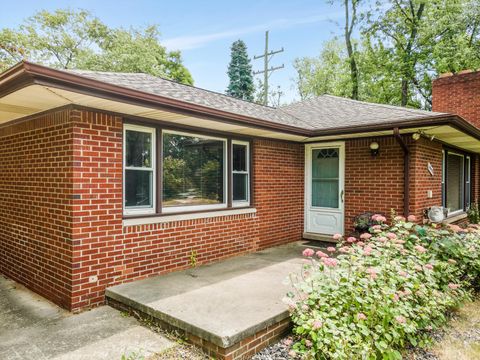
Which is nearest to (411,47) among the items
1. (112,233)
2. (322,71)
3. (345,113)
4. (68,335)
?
(322,71)

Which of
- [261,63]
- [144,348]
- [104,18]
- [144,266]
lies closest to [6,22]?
[104,18]

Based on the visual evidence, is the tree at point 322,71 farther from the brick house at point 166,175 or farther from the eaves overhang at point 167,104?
the eaves overhang at point 167,104

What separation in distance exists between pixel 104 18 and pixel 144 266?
2324 centimetres

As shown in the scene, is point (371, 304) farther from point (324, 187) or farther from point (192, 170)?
point (324, 187)

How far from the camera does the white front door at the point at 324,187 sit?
7102mm

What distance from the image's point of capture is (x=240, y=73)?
25.0 m

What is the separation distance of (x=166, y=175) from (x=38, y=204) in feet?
5.75

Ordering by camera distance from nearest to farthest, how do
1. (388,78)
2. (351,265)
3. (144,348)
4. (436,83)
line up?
(144,348) → (351,265) → (436,83) → (388,78)

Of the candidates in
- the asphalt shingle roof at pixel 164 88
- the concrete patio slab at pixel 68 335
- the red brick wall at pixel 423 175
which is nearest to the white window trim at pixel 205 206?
the asphalt shingle roof at pixel 164 88

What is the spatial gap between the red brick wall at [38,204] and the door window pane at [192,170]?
4.46ft

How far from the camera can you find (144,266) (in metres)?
4.44

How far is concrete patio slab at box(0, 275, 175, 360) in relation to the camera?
284 cm

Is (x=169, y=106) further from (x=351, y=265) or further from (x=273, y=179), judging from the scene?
(x=273, y=179)

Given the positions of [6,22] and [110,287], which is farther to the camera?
[6,22]
